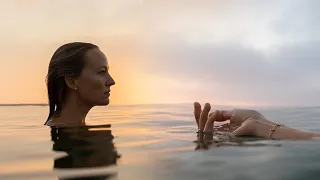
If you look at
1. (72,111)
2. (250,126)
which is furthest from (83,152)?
(72,111)

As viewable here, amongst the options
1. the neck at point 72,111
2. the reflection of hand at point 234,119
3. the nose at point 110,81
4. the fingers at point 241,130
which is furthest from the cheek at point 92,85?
the fingers at point 241,130

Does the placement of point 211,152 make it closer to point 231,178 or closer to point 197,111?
point 231,178

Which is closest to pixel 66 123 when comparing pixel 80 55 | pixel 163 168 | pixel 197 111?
pixel 80 55

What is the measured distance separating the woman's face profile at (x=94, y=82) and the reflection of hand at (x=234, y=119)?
155 cm

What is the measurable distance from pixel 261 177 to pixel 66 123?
370cm

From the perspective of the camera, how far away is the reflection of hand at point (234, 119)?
3648 mm

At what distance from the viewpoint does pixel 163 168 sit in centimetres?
216

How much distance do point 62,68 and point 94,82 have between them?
51cm

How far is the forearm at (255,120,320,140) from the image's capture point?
3.51 meters

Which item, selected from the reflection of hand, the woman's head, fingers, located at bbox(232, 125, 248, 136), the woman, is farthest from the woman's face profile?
fingers, located at bbox(232, 125, 248, 136)

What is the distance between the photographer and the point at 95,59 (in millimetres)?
5059

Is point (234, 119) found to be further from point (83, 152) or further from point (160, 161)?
point (83, 152)

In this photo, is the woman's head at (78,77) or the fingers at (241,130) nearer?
the fingers at (241,130)

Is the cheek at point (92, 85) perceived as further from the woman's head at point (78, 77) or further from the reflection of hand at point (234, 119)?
the reflection of hand at point (234, 119)
